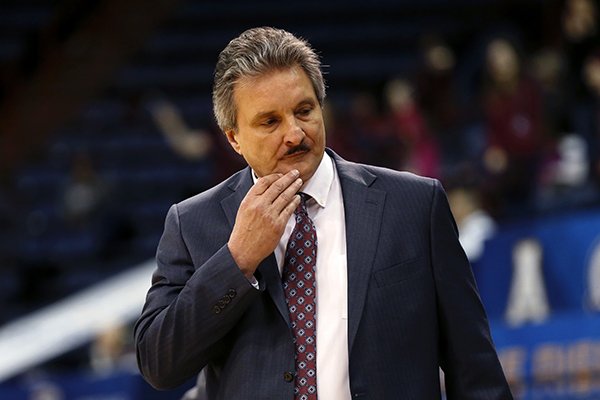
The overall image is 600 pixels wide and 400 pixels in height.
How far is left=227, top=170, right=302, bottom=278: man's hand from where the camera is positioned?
2395mm

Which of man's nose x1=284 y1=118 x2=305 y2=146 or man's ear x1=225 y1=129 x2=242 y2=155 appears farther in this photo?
man's ear x1=225 y1=129 x2=242 y2=155

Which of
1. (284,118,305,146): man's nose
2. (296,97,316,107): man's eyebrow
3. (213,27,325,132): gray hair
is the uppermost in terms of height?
(213,27,325,132): gray hair

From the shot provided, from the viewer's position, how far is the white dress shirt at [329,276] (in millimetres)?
2434

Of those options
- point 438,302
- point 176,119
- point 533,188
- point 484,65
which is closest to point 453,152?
point 484,65

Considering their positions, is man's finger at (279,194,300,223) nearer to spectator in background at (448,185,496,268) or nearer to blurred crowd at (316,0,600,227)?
blurred crowd at (316,0,600,227)

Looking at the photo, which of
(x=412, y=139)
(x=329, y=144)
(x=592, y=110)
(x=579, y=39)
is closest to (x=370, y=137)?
(x=329, y=144)

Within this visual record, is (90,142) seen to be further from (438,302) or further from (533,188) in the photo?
(438,302)

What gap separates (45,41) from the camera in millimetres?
11289

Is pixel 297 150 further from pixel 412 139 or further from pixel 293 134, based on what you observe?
pixel 412 139

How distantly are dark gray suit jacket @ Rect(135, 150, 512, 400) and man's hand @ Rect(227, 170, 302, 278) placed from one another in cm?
3

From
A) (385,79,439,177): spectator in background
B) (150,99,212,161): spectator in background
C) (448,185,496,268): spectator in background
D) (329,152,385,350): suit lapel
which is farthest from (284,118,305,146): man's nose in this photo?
(150,99,212,161): spectator in background

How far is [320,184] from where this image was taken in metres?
2.57

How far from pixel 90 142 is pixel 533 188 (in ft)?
21.6

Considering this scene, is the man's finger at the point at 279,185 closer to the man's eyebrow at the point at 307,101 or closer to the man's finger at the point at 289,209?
the man's finger at the point at 289,209
